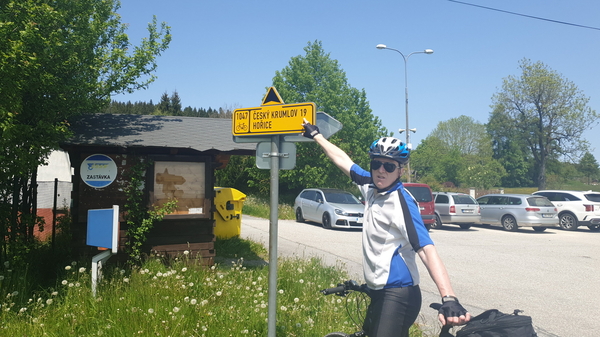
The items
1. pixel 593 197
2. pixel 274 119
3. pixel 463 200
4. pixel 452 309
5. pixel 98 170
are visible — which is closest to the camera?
pixel 452 309

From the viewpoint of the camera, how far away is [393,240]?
2.92m

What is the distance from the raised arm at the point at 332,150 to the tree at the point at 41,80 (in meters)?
3.14

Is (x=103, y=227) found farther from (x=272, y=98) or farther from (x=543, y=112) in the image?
(x=543, y=112)

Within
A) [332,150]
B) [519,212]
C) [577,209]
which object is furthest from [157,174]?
[577,209]

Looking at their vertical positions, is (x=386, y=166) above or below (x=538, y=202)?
above

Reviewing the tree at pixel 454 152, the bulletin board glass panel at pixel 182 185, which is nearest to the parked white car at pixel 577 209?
the bulletin board glass panel at pixel 182 185

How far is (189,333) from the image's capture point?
4418 mm

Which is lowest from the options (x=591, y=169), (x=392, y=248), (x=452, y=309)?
(x=452, y=309)

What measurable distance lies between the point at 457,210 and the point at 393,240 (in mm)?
17867

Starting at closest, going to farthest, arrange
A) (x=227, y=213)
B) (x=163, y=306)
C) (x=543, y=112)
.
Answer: (x=163, y=306) < (x=227, y=213) < (x=543, y=112)

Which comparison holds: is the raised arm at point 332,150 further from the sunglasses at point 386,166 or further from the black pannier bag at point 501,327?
the black pannier bag at point 501,327

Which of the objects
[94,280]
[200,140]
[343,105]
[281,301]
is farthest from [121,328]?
[343,105]

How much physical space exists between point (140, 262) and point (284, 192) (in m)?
26.1

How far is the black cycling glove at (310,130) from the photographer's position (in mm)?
3637
